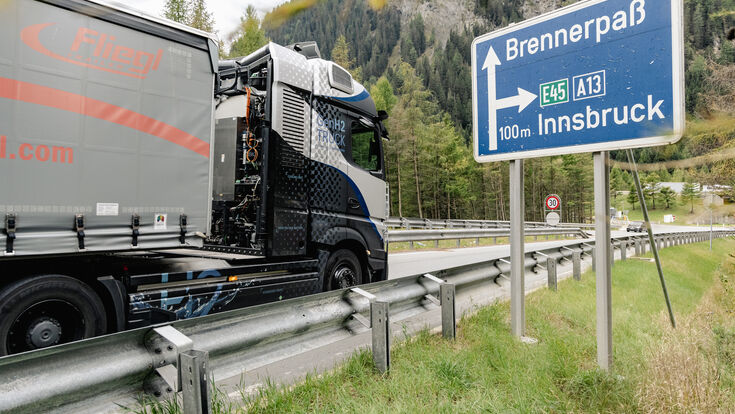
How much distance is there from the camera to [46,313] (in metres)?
3.80

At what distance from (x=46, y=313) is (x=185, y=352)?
7.74 feet

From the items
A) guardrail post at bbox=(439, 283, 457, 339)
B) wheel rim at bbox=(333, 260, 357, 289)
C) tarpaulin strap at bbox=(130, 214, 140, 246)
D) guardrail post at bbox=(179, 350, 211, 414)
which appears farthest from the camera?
wheel rim at bbox=(333, 260, 357, 289)

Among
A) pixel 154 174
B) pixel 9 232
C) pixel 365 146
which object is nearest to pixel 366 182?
pixel 365 146

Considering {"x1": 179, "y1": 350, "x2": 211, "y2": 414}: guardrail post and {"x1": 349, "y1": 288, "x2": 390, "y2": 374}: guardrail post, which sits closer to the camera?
{"x1": 179, "y1": 350, "x2": 211, "y2": 414}: guardrail post

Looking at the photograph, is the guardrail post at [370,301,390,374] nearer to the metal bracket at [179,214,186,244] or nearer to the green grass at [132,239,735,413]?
the green grass at [132,239,735,413]

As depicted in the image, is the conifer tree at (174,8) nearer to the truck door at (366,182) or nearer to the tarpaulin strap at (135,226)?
the tarpaulin strap at (135,226)

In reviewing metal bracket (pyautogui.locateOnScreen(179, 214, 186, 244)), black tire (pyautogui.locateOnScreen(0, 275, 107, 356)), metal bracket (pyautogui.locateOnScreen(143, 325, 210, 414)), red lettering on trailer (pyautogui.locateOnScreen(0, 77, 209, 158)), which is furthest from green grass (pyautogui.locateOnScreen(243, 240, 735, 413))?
red lettering on trailer (pyautogui.locateOnScreen(0, 77, 209, 158))

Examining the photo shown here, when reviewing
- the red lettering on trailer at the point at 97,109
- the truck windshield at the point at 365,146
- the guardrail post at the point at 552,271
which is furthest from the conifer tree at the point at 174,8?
the guardrail post at the point at 552,271

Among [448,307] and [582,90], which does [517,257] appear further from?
[582,90]

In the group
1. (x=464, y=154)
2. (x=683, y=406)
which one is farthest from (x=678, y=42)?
(x=464, y=154)

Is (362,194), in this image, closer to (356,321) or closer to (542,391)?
(356,321)

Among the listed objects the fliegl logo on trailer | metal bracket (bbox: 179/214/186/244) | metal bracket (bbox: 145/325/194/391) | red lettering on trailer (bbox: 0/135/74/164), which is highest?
the fliegl logo on trailer

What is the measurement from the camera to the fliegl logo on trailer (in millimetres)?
3635

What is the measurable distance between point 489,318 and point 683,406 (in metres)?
2.37
